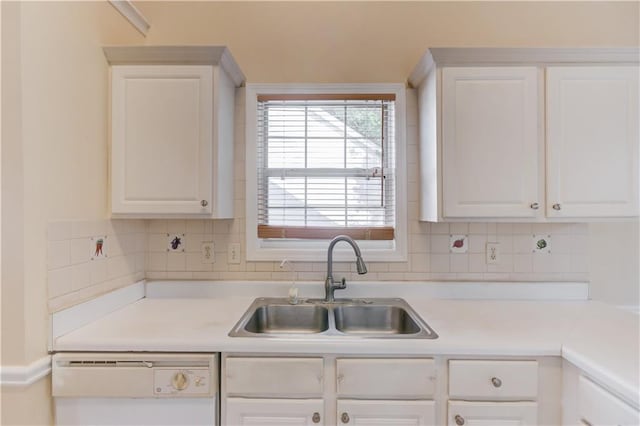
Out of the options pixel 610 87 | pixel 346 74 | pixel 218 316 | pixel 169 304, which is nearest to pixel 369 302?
pixel 218 316

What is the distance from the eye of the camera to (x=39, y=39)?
1258 millimetres

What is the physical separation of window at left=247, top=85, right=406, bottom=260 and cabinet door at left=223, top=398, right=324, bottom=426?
2.79 feet

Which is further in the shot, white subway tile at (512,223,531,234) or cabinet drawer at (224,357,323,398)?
white subway tile at (512,223,531,234)

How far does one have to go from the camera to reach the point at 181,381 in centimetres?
126

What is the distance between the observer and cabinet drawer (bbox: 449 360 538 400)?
126 centimetres

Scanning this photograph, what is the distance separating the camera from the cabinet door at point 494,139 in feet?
5.31

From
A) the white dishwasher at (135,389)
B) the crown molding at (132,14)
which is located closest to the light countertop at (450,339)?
the white dishwasher at (135,389)

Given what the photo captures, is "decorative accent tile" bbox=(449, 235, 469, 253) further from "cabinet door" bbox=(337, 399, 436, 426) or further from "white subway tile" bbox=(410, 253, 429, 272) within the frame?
"cabinet door" bbox=(337, 399, 436, 426)

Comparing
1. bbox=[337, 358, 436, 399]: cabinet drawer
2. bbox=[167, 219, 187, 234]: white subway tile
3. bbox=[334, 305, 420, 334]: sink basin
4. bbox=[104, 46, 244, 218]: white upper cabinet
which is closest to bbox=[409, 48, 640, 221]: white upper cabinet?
bbox=[334, 305, 420, 334]: sink basin

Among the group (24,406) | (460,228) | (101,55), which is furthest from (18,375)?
(460,228)

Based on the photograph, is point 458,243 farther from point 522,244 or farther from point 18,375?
point 18,375

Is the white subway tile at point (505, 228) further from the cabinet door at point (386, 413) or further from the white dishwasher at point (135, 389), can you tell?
the white dishwasher at point (135, 389)

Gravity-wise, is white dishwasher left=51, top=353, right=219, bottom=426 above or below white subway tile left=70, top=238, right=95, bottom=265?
below

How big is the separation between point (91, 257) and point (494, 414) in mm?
1763
